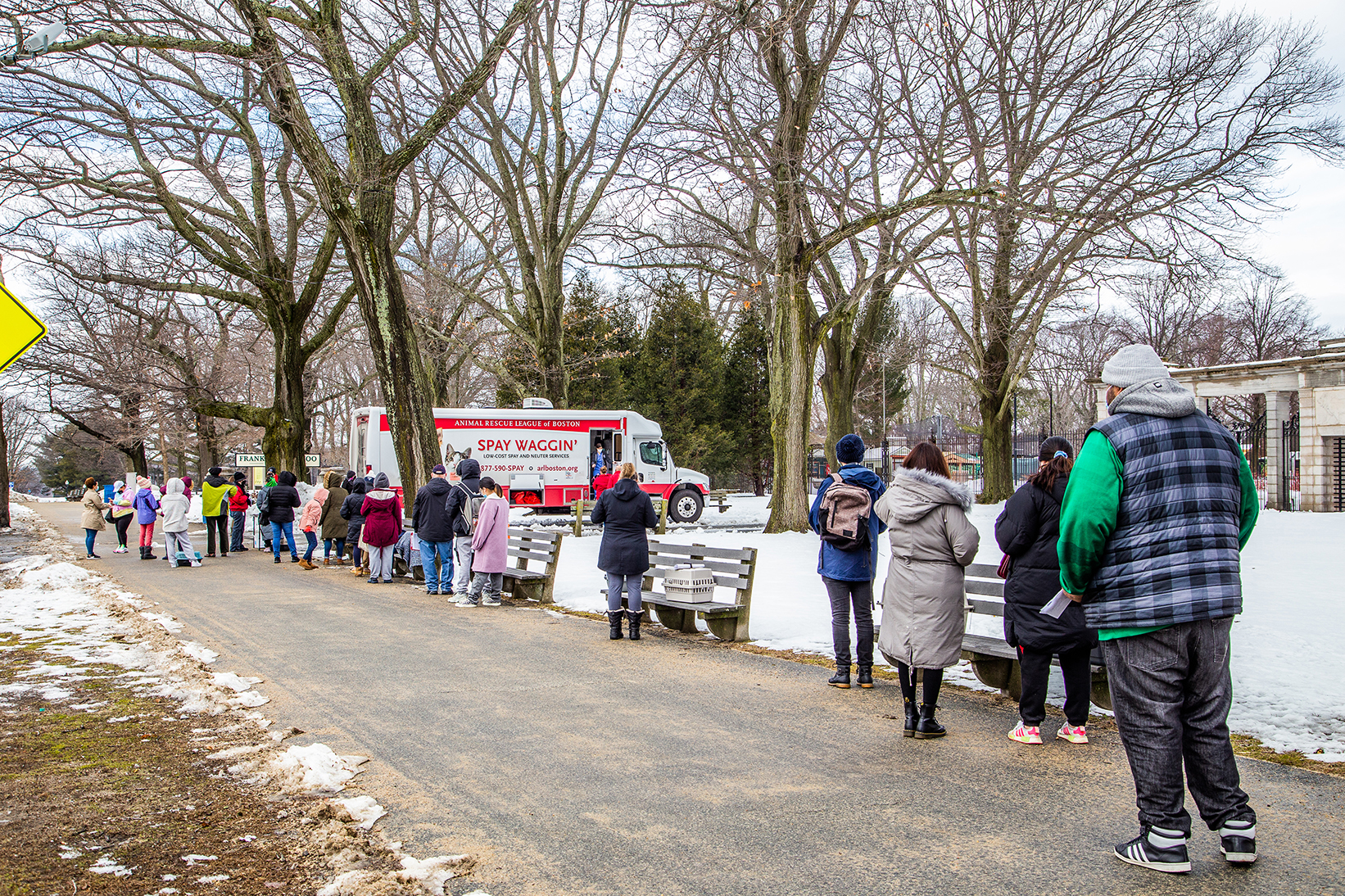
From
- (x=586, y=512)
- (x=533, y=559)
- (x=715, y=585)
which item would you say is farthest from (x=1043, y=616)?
(x=586, y=512)

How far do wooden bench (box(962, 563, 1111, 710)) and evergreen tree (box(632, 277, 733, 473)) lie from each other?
102 ft

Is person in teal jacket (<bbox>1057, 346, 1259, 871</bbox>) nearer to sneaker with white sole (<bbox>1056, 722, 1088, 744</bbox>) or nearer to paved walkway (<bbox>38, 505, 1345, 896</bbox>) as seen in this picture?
paved walkway (<bbox>38, 505, 1345, 896</bbox>)

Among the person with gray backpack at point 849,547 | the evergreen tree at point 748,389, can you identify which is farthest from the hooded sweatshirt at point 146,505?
the evergreen tree at point 748,389

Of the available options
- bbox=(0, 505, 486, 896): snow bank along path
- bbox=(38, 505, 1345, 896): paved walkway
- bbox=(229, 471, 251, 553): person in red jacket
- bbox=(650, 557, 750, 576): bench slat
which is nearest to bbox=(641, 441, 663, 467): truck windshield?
bbox=(229, 471, 251, 553): person in red jacket

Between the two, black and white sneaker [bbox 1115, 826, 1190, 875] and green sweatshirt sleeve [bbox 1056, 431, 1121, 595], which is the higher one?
green sweatshirt sleeve [bbox 1056, 431, 1121, 595]

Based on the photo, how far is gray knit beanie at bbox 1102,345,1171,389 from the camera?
385 cm

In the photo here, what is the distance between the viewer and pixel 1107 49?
18141 mm

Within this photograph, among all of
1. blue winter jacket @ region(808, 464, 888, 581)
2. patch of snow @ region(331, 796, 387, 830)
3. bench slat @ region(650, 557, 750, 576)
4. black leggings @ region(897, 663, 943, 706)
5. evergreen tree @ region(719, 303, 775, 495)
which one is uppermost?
evergreen tree @ region(719, 303, 775, 495)

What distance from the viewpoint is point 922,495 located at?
5.63m

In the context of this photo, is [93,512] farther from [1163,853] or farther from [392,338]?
[1163,853]

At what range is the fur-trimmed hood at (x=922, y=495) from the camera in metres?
5.57

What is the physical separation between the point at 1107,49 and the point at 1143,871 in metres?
18.3

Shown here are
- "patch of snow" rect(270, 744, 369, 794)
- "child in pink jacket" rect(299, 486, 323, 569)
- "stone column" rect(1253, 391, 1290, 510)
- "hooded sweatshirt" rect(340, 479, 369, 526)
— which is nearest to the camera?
"patch of snow" rect(270, 744, 369, 794)

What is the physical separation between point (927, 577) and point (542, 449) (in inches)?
823
